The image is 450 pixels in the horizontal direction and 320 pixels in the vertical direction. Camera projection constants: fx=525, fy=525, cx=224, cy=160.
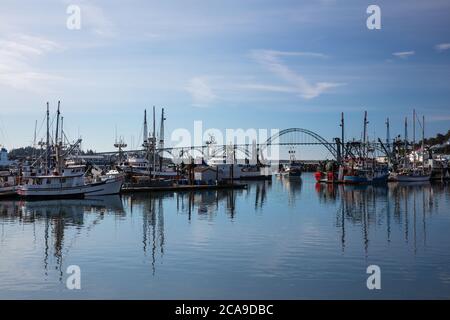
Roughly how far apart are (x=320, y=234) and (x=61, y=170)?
150 ft

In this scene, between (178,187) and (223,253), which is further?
(178,187)

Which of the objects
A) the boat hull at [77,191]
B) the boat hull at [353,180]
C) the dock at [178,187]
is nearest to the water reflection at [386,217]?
the dock at [178,187]

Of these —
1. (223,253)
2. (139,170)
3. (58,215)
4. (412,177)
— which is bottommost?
(223,253)

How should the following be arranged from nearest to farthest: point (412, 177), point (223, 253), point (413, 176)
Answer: point (223, 253) < point (412, 177) < point (413, 176)

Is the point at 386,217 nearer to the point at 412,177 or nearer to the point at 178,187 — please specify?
the point at 178,187

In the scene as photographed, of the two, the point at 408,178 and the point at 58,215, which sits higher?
the point at 408,178

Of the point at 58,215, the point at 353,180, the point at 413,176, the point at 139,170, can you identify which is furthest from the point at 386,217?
the point at 413,176

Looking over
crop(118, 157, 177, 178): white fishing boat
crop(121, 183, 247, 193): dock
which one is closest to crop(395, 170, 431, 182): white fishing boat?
crop(121, 183, 247, 193): dock

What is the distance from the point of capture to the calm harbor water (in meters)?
22.7

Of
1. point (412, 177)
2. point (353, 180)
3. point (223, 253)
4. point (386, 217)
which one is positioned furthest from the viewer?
point (412, 177)

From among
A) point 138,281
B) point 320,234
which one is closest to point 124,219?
point 320,234

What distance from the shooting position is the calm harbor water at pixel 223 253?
2273 centimetres

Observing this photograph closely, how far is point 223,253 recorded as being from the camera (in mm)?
30578
